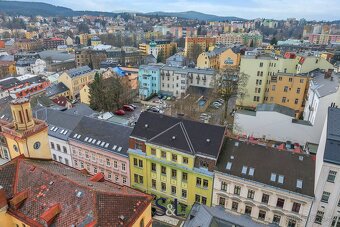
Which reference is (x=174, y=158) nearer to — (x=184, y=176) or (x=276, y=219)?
(x=184, y=176)

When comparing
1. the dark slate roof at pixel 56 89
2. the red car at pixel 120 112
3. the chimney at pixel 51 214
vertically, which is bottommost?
the red car at pixel 120 112

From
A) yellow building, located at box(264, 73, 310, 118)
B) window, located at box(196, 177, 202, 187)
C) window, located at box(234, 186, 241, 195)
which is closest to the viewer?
window, located at box(234, 186, 241, 195)

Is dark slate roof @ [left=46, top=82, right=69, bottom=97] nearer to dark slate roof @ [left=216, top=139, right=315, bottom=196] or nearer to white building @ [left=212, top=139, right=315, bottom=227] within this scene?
dark slate roof @ [left=216, top=139, right=315, bottom=196]

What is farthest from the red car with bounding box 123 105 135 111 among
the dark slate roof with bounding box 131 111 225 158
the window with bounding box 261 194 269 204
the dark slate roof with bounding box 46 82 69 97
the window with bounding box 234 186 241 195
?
the window with bounding box 261 194 269 204

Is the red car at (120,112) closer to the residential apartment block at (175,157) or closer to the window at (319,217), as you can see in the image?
the residential apartment block at (175,157)

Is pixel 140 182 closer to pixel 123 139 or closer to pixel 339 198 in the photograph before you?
pixel 123 139

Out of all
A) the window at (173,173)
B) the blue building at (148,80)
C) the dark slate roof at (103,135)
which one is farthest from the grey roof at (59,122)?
the blue building at (148,80)

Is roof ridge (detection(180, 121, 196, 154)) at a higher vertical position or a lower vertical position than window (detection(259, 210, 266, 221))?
higher
